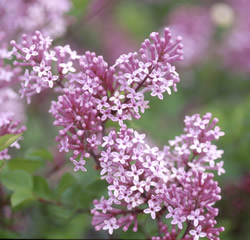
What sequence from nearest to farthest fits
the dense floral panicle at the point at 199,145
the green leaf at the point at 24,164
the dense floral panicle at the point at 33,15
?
the dense floral panicle at the point at 199,145
the green leaf at the point at 24,164
the dense floral panicle at the point at 33,15

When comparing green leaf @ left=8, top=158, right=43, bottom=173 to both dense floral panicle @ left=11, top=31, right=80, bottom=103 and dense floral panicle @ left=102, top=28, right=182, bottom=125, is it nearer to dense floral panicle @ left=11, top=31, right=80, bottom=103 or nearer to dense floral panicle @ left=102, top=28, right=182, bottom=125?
dense floral panicle @ left=11, top=31, right=80, bottom=103

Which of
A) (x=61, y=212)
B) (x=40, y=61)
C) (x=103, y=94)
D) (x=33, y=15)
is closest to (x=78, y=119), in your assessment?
(x=103, y=94)

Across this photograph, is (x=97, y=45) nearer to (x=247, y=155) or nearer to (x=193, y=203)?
(x=247, y=155)

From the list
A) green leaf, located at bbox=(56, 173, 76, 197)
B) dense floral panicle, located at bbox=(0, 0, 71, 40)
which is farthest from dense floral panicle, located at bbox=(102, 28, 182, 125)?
dense floral panicle, located at bbox=(0, 0, 71, 40)

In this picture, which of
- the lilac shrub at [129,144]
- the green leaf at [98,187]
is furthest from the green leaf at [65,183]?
the lilac shrub at [129,144]

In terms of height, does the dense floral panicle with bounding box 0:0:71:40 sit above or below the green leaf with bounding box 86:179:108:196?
above

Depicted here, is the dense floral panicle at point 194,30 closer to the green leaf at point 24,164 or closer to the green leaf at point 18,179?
the green leaf at point 24,164

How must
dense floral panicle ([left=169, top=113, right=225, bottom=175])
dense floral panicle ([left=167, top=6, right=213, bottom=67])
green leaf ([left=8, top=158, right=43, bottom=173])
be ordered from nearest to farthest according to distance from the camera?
dense floral panicle ([left=169, top=113, right=225, bottom=175]) < green leaf ([left=8, top=158, right=43, bottom=173]) < dense floral panicle ([left=167, top=6, right=213, bottom=67])
